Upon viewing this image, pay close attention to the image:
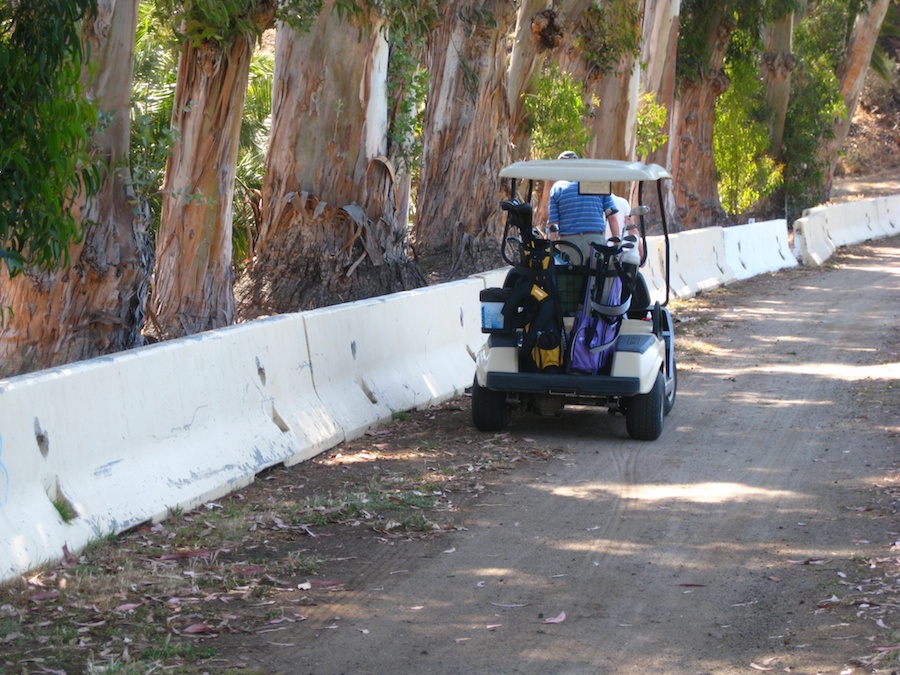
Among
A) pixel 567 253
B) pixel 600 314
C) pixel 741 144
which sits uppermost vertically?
pixel 741 144

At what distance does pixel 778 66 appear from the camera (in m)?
35.6

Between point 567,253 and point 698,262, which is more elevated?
point 567,253

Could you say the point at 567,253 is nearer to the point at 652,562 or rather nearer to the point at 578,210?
the point at 578,210

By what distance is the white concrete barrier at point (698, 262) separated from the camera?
66.7 feet

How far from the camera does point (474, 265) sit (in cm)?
1952

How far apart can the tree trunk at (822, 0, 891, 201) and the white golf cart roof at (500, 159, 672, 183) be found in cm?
3112

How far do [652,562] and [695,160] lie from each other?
93.9ft

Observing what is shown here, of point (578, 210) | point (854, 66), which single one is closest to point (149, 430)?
point (578, 210)

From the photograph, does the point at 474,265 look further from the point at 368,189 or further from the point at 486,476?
the point at 486,476

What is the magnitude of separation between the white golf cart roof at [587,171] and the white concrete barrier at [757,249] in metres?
13.3

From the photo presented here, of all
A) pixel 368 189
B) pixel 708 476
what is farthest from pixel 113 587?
pixel 368 189

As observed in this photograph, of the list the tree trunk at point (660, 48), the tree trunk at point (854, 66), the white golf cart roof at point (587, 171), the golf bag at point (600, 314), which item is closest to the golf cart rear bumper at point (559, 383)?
the golf bag at point (600, 314)

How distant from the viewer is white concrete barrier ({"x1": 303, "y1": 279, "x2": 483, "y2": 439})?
9.48m

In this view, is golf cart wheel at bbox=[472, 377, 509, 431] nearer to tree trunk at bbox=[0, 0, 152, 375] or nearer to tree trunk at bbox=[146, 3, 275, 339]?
tree trunk at bbox=[0, 0, 152, 375]
